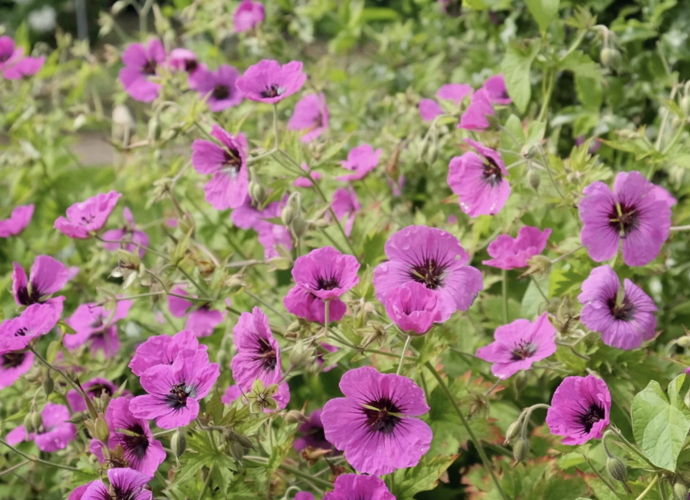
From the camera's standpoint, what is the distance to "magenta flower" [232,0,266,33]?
2.21 m

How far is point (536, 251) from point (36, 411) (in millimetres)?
903

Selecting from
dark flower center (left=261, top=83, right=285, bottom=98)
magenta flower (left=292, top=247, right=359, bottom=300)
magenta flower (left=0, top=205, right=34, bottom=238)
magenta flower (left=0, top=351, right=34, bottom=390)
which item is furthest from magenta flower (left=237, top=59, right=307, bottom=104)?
magenta flower (left=0, top=205, right=34, bottom=238)

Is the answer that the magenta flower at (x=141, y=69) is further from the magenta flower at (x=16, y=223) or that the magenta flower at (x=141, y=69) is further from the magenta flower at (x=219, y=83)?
the magenta flower at (x=16, y=223)

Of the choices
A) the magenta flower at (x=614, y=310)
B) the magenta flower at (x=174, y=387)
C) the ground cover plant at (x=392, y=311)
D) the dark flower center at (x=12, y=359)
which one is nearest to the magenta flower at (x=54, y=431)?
the ground cover plant at (x=392, y=311)

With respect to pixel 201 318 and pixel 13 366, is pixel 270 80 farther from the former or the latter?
pixel 13 366

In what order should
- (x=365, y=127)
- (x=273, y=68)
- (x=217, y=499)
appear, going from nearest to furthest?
(x=217, y=499), (x=273, y=68), (x=365, y=127)

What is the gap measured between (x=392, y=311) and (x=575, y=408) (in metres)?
0.29

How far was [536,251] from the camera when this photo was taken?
1195mm

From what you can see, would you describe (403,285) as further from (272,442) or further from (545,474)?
(545,474)

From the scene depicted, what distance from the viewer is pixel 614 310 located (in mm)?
1058

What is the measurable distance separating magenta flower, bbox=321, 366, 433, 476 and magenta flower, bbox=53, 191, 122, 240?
1.99 feet

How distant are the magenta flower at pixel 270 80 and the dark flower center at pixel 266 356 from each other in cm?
48

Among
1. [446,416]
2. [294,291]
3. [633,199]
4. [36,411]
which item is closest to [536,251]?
[633,199]

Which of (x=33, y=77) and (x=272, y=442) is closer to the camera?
(x=272, y=442)
